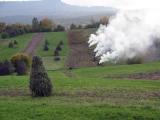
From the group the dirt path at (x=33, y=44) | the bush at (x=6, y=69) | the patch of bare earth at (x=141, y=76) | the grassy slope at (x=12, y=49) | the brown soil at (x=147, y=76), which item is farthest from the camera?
the dirt path at (x=33, y=44)

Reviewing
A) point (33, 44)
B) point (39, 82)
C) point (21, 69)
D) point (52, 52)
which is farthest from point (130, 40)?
point (39, 82)

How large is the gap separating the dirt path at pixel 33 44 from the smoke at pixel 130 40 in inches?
648

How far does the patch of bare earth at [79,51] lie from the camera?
8506 cm

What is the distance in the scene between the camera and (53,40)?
399 feet

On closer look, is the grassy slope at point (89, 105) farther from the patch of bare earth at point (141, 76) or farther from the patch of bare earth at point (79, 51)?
the patch of bare earth at point (79, 51)

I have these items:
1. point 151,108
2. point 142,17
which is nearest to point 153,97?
point 151,108

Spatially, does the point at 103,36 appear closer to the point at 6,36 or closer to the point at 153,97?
the point at 6,36

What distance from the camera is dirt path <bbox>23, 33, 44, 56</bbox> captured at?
106500mm

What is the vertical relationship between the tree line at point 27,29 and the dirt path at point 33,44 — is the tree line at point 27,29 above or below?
above

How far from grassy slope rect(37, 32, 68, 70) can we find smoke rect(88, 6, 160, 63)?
8.41 m

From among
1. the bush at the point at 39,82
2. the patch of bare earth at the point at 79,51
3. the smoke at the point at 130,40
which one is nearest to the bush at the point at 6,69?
the patch of bare earth at the point at 79,51

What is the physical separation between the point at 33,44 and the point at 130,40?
3903 centimetres

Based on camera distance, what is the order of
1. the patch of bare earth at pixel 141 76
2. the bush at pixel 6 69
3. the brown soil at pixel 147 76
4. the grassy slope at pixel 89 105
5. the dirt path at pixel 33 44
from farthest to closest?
the dirt path at pixel 33 44 < the bush at pixel 6 69 < the patch of bare earth at pixel 141 76 < the brown soil at pixel 147 76 < the grassy slope at pixel 89 105

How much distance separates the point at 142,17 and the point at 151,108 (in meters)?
89.3
